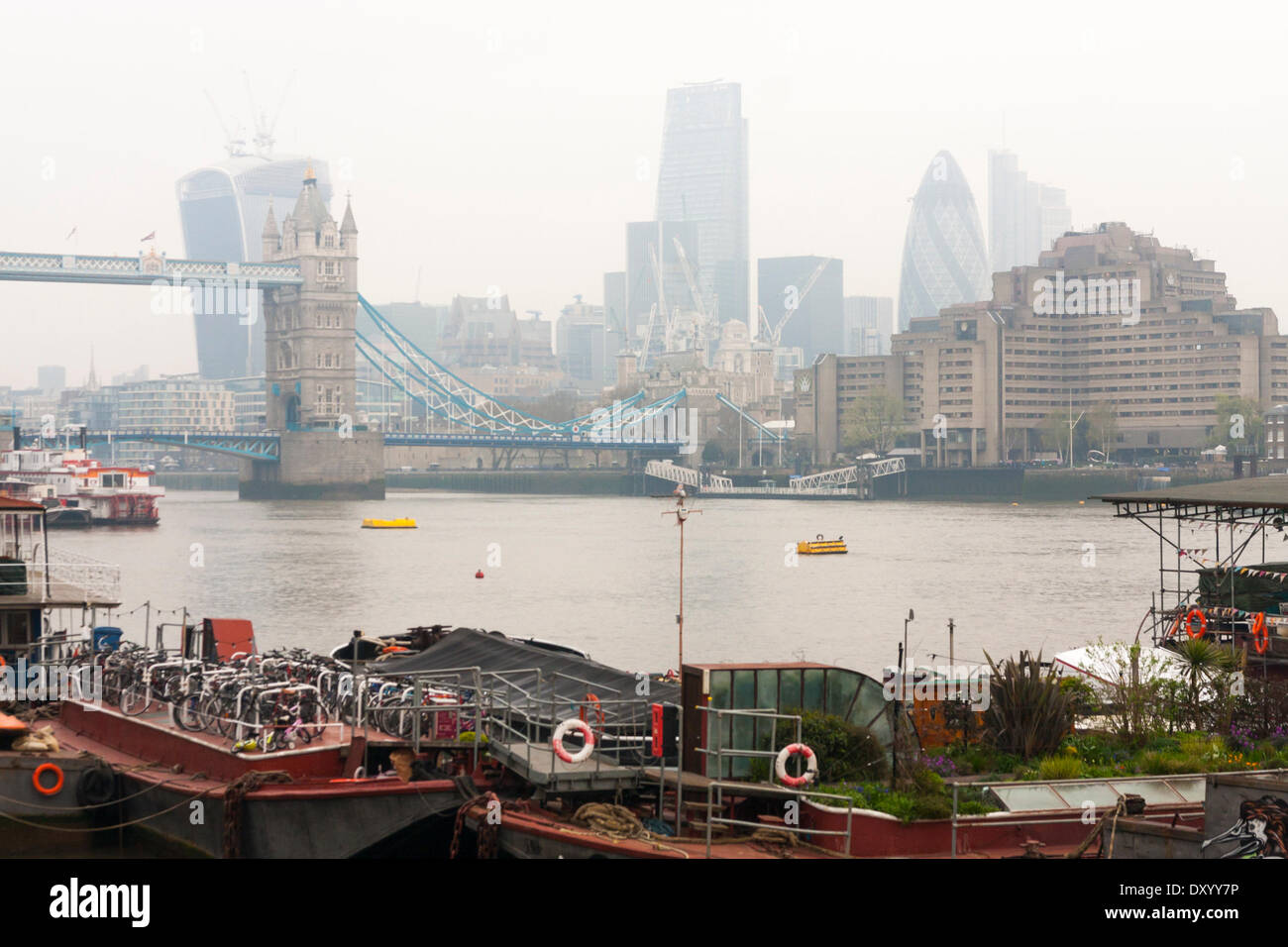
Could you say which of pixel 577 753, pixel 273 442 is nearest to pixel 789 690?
pixel 577 753

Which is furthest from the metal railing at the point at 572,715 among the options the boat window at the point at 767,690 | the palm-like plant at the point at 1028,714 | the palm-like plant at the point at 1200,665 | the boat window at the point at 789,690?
the palm-like plant at the point at 1200,665

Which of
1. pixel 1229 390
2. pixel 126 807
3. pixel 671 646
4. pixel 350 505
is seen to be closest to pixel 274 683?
pixel 126 807

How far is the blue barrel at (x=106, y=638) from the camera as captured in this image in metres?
21.9

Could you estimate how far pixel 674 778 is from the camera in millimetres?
13539

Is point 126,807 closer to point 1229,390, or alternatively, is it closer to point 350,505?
point 350,505

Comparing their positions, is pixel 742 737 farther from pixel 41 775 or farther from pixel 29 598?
pixel 29 598

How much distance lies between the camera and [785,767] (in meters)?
12.9

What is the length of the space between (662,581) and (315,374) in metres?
99.3

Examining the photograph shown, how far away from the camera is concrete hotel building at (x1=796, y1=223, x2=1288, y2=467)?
157 meters

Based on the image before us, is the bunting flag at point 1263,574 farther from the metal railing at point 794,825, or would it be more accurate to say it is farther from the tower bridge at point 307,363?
the tower bridge at point 307,363

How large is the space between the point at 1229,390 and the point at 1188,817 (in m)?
151

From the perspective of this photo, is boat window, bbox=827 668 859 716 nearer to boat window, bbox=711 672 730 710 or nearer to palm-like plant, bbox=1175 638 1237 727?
boat window, bbox=711 672 730 710

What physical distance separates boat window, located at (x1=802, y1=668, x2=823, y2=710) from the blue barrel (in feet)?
38.0
